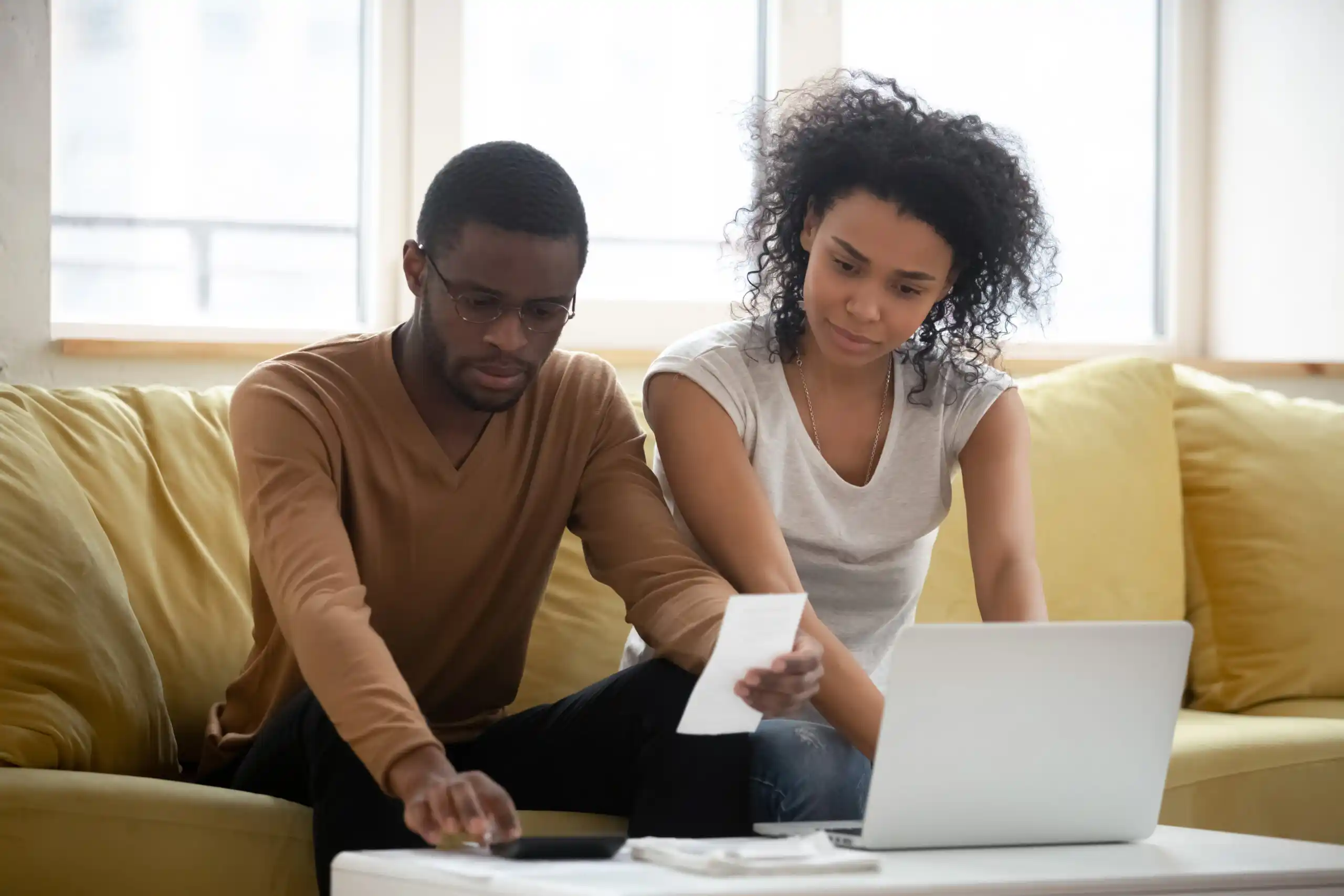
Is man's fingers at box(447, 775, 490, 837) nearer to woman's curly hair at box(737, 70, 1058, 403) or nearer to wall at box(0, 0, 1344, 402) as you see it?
woman's curly hair at box(737, 70, 1058, 403)

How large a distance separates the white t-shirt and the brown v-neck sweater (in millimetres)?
110

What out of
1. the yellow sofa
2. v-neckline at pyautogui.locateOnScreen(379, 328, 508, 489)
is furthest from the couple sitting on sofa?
the yellow sofa

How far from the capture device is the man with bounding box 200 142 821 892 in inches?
50.0

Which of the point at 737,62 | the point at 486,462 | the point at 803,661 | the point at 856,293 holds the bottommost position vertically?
the point at 803,661

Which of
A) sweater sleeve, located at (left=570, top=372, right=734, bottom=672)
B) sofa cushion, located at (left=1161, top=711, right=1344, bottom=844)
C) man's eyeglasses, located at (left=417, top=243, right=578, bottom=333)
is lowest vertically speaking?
sofa cushion, located at (left=1161, top=711, right=1344, bottom=844)

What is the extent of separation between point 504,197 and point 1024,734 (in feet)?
2.23

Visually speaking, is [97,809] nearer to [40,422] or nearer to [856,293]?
[40,422]

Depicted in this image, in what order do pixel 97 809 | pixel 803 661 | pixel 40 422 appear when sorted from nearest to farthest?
pixel 803 661 → pixel 97 809 → pixel 40 422

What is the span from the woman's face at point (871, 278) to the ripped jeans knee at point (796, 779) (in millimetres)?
448

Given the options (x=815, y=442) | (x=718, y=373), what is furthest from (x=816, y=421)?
(x=718, y=373)

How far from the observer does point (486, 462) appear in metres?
1.48

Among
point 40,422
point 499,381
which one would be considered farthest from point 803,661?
point 40,422

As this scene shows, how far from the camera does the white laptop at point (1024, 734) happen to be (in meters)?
1.02

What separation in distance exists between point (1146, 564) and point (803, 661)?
1188mm
